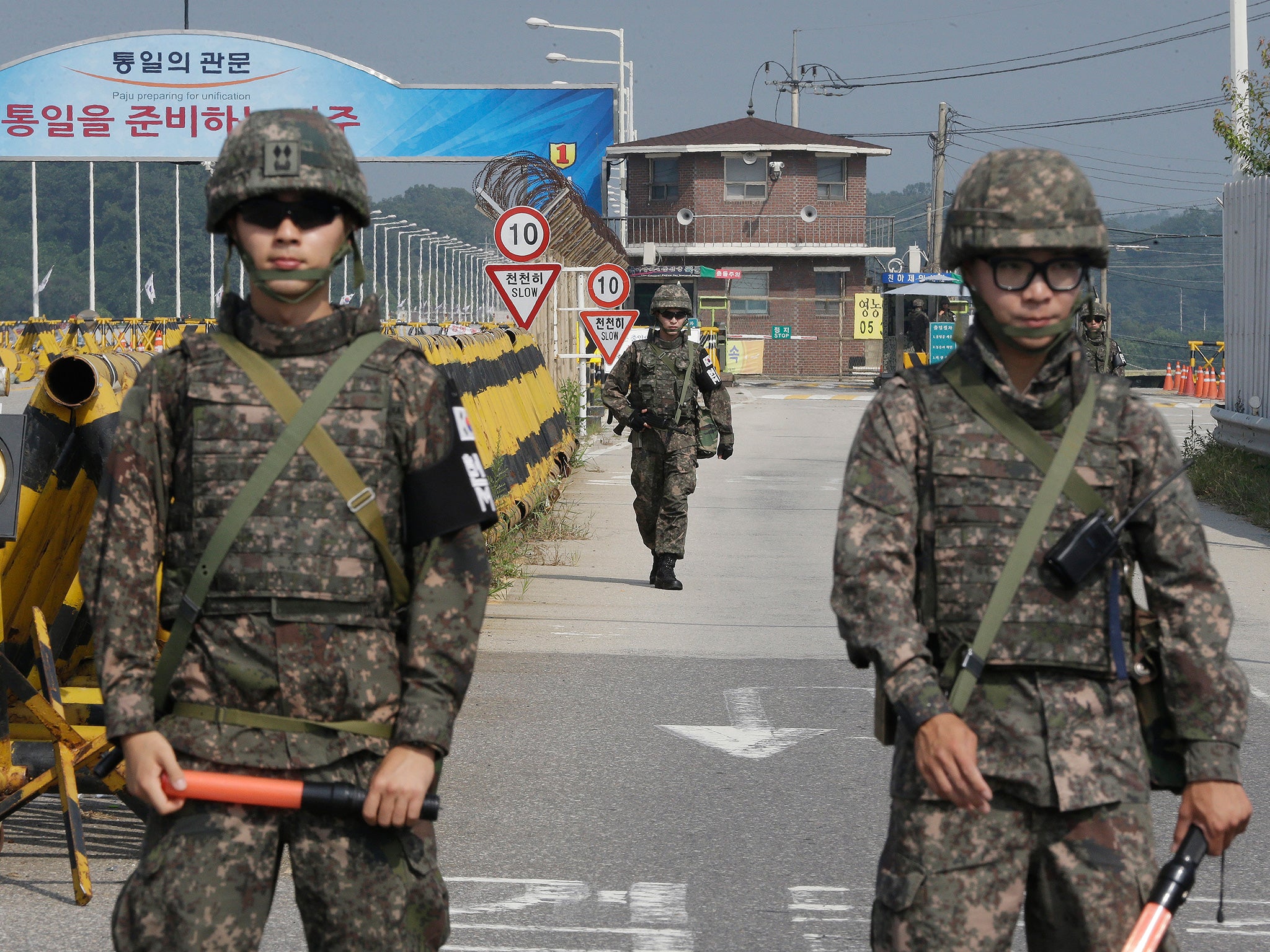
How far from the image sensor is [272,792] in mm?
2979

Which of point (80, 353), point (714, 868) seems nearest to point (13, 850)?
point (80, 353)

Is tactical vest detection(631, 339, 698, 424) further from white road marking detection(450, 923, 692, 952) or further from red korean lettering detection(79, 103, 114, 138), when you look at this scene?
red korean lettering detection(79, 103, 114, 138)

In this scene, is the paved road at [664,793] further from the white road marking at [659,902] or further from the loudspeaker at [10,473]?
the loudspeaker at [10,473]

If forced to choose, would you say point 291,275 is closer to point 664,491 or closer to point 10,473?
point 10,473

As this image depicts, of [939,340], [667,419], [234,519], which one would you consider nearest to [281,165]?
[234,519]

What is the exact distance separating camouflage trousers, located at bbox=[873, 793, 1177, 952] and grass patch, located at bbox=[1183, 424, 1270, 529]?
13028mm

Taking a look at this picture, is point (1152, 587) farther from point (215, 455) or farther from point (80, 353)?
point (80, 353)

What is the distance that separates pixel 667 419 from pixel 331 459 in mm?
8868

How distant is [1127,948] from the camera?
2912 mm

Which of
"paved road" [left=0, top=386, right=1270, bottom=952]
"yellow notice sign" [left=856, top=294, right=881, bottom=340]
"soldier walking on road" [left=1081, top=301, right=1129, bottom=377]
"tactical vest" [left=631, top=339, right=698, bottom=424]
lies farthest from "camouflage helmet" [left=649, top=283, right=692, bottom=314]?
"yellow notice sign" [left=856, top=294, right=881, bottom=340]

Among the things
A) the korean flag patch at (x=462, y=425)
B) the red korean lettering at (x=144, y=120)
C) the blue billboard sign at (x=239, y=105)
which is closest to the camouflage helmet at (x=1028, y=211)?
the korean flag patch at (x=462, y=425)

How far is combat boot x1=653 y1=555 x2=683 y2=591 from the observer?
39.0ft

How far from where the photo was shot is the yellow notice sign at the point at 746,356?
173 ft

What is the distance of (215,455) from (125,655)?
0.38 meters
